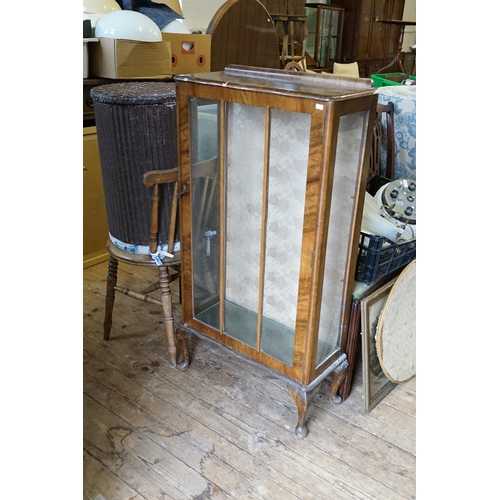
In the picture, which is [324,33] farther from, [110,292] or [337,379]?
[337,379]

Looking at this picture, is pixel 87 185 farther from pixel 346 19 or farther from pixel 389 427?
pixel 346 19

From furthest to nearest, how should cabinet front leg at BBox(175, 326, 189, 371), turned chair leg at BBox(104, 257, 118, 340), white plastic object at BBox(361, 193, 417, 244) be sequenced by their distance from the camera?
1. turned chair leg at BBox(104, 257, 118, 340)
2. cabinet front leg at BBox(175, 326, 189, 371)
3. white plastic object at BBox(361, 193, 417, 244)

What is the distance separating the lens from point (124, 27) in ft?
8.25

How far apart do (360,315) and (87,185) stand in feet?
5.31

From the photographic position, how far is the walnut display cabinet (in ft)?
4.30

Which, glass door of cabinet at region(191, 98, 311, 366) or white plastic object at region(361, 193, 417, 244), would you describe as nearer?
glass door of cabinet at region(191, 98, 311, 366)

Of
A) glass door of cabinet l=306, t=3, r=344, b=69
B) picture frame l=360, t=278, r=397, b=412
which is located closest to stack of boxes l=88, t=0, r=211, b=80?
picture frame l=360, t=278, r=397, b=412

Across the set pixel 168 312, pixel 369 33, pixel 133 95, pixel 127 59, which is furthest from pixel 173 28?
pixel 369 33

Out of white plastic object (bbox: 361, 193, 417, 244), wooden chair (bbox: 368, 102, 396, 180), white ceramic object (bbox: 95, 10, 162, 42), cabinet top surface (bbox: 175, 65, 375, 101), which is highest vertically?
white ceramic object (bbox: 95, 10, 162, 42)

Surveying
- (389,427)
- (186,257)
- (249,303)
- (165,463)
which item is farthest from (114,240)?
(389,427)

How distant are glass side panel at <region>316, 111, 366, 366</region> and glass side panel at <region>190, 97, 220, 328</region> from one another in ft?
1.16

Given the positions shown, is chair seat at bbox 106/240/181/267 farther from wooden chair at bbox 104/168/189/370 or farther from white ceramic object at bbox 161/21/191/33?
white ceramic object at bbox 161/21/191/33

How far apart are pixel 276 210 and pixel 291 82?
1.14 feet

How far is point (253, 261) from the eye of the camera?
157cm
